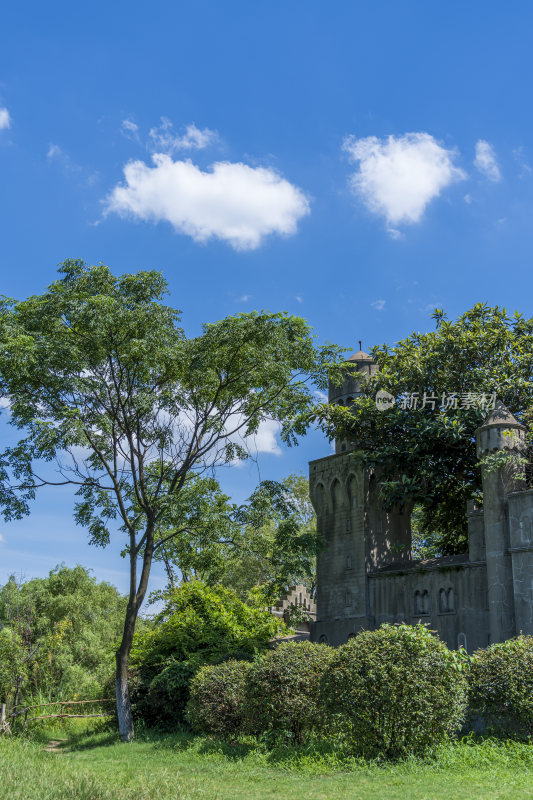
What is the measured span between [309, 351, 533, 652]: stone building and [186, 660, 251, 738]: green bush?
17.8 ft

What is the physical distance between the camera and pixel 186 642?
22562 millimetres

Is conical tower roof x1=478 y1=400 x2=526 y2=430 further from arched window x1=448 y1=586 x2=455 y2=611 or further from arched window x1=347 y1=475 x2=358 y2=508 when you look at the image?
arched window x1=347 y1=475 x2=358 y2=508

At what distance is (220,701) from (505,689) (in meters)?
6.39

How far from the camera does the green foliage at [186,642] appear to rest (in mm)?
21016

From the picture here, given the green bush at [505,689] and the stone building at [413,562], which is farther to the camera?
the stone building at [413,562]

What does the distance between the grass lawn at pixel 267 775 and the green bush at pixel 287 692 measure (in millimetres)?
655

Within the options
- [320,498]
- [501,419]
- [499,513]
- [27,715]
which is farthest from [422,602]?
[27,715]

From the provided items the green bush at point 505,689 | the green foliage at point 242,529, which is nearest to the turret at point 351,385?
the green foliage at point 242,529

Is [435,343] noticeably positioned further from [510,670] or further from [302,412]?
[510,670]

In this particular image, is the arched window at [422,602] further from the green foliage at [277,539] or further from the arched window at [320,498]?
the arched window at [320,498]

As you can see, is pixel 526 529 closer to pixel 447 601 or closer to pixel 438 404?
pixel 447 601

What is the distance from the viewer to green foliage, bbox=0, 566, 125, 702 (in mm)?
23188

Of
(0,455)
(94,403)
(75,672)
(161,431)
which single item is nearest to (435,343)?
(161,431)

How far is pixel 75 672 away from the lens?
2831 cm
